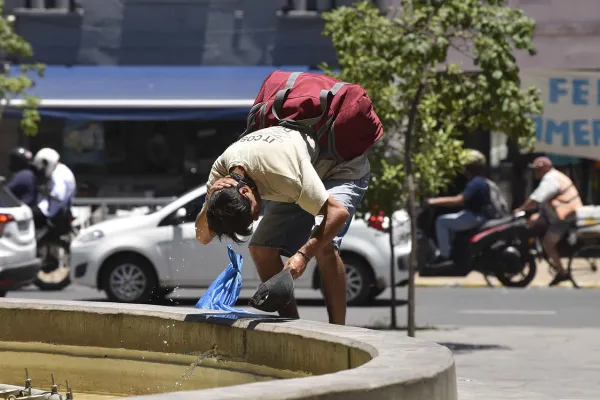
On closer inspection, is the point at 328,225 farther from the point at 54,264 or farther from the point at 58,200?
the point at 58,200

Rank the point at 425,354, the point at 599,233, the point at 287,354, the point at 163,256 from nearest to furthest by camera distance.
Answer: the point at 425,354 < the point at 287,354 < the point at 163,256 < the point at 599,233

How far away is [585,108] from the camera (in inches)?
943

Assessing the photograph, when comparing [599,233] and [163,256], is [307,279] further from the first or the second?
[599,233]

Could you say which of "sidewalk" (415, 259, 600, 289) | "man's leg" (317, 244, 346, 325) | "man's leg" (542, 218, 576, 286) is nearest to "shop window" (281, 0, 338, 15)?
"sidewalk" (415, 259, 600, 289)

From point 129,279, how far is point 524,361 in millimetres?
6441

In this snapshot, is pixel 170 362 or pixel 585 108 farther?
pixel 585 108

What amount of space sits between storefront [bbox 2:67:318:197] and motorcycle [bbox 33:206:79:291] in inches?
211

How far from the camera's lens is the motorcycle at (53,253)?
61.2ft

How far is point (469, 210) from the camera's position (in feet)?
62.5

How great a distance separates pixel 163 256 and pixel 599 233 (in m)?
5.75

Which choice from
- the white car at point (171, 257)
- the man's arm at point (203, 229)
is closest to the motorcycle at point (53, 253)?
the white car at point (171, 257)

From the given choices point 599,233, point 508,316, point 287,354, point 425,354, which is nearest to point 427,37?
point 508,316

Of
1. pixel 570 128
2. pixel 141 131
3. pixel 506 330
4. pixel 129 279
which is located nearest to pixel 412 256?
pixel 506 330

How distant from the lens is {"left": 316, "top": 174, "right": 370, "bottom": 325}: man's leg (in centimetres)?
714
